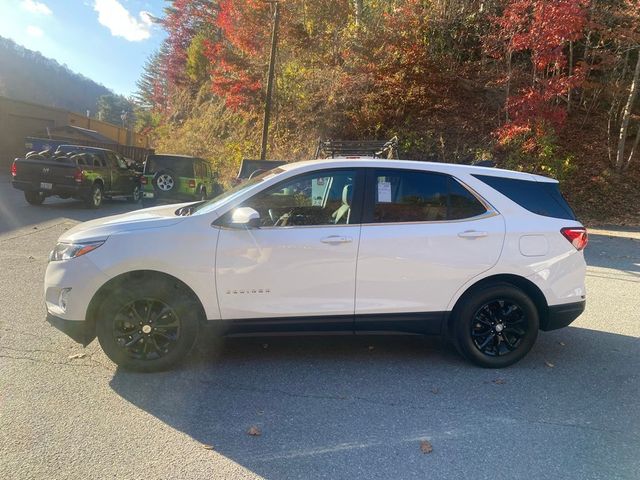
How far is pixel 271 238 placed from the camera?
372 cm

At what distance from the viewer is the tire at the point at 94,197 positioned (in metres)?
13.7

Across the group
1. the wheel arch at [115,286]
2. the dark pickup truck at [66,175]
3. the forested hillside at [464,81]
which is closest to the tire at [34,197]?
the dark pickup truck at [66,175]

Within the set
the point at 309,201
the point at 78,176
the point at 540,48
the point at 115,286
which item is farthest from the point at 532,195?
the point at 78,176

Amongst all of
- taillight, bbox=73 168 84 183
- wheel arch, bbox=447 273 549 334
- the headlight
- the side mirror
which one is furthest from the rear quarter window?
taillight, bbox=73 168 84 183

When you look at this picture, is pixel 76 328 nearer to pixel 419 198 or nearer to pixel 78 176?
pixel 419 198

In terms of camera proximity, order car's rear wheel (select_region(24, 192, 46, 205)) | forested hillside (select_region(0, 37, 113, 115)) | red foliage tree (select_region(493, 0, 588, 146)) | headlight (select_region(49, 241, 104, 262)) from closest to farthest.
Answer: headlight (select_region(49, 241, 104, 262)) < red foliage tree (select_region(493, 0, 588, 146)) < car's rear wheel (select_region(24, 192, 46, 205)) < forested hillside (select_region(0, 37, 113, 115))

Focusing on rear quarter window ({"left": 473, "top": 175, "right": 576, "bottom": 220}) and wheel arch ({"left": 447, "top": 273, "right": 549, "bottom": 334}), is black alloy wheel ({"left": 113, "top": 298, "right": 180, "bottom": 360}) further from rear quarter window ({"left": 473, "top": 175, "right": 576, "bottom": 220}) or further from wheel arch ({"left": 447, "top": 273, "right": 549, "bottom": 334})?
rear quarter window ({"left": 473, "top": 175, "right": 576, "bottom": 220})

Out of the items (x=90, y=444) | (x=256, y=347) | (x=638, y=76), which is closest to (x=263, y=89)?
(x=638, y=76)

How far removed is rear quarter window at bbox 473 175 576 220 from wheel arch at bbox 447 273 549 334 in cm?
63

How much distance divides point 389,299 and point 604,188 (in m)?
14.2

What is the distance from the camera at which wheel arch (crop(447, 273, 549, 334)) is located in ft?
13.1

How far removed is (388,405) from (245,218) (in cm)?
176

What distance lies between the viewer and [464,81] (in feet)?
61.6

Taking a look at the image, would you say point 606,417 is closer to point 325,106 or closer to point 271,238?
point 271,238
